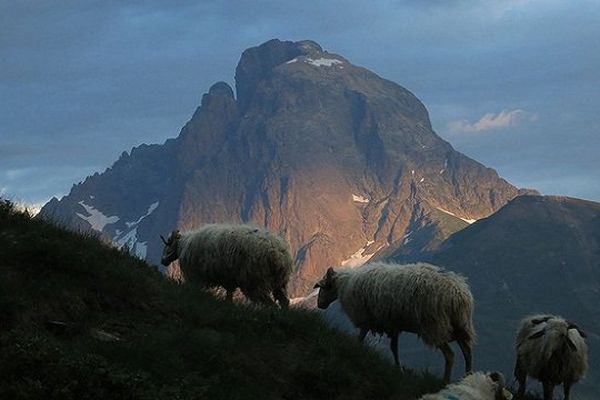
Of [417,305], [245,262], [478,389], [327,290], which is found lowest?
[478,389]

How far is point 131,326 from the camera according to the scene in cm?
1477

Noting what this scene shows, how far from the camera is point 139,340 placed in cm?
1393

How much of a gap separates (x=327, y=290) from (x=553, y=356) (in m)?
6.77

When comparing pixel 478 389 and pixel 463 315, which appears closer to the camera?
pixel 478 389

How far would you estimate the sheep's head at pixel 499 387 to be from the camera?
1568 centimetres

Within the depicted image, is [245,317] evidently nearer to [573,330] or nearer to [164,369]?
[164,369]

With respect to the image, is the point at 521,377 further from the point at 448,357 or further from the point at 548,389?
the point at 448,357

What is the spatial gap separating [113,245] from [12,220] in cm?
266

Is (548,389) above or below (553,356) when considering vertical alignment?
below

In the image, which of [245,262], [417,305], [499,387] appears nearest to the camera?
[499,387]

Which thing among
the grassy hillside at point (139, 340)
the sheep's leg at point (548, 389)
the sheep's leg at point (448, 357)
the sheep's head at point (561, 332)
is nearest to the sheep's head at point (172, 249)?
the grassy hillside at point (139, 340)

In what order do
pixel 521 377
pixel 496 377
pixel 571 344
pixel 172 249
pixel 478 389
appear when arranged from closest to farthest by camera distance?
pixel 478 389 < pixel 496 377 < pixel 571 344 < pixel 521 377 < pixel 172 249

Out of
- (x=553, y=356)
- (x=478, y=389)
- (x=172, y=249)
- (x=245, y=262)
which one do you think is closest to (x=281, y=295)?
(x=245, y=262)

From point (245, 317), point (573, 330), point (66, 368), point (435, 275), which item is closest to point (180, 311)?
point (245, 317)
